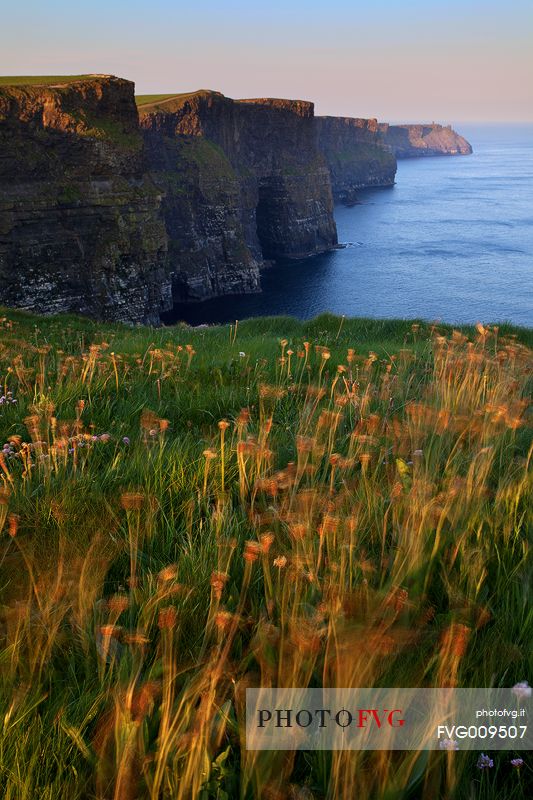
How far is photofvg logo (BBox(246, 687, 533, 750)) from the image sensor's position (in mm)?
1771

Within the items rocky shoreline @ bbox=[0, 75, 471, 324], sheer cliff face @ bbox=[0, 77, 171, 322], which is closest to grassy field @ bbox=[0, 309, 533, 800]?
sheer cliff face @ bbox=[0, 77, 171, 322]

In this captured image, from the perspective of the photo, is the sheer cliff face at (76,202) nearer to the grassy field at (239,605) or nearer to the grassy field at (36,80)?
the grassy field at (36,80)

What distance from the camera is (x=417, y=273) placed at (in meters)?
80.0

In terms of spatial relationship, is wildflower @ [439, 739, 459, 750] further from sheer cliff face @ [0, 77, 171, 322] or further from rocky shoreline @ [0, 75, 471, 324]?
rocky shoreline @ [0, 75, 471, 324]

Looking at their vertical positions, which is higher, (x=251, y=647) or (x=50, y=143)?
(x=50, y=143)

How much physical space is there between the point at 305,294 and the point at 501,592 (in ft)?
259

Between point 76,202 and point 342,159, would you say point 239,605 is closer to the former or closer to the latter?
point 76,202

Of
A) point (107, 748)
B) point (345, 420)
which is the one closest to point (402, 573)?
point (107, 748)

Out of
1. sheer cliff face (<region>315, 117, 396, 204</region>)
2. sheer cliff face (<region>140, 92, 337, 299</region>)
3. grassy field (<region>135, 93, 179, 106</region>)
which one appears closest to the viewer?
sheer cliff face (<region>140, 92, 337, 299</region>)

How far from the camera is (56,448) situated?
137 inches

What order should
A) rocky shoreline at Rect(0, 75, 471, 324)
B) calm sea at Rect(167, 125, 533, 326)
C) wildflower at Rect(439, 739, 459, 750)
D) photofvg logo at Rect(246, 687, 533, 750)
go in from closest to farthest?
wildflower at Rect(439, 739, 459, 750), photofvg logo at Rect(246, 687, 533, 750), rocky shoreline at Rect(0, 75, 471, 324), calm sea at Rect(167, 125, 533, 326)

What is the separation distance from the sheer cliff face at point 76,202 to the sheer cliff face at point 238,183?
75.6 feet

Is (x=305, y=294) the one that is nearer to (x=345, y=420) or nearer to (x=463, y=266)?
(x=463, y=266)

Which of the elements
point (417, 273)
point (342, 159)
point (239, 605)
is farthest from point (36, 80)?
point (342, 159)
